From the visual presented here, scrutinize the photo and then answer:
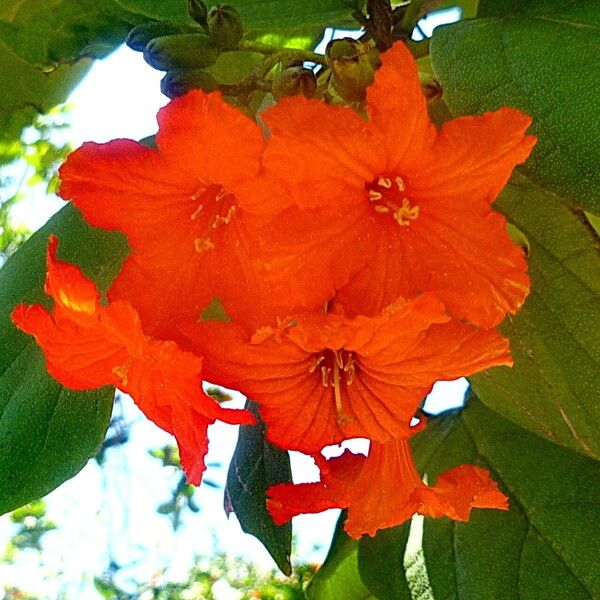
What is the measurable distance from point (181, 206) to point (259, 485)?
0.30 metres

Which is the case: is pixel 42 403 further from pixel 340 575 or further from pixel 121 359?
pixel 340 575

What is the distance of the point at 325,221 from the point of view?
0.58 meters

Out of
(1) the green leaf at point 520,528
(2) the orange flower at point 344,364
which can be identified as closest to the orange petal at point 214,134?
(2) the orange flower at point 344,364

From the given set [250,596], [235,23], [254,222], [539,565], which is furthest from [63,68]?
[250,596]

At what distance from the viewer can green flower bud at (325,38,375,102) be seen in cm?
62

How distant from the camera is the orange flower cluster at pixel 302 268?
1.84ft

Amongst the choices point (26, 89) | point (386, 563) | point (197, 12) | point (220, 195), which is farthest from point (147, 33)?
point (386, 563)

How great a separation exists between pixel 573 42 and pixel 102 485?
186 cm

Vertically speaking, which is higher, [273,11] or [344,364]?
[273,11]

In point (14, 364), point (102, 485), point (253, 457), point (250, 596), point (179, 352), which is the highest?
point (179, 352)

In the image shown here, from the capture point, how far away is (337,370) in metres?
0.67

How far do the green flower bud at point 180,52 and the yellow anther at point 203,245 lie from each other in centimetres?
13

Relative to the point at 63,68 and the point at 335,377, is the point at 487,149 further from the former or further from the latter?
the point at 63,68

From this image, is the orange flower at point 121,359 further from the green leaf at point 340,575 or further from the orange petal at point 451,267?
the green leaf at point 340,575
